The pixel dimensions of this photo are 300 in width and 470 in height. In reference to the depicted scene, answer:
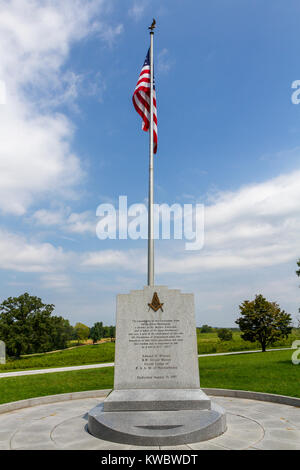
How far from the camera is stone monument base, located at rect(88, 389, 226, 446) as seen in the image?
5.77 metres

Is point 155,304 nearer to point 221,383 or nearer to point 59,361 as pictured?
point 221,383

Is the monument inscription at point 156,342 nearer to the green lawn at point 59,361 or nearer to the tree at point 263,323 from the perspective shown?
the green lawn at point 59,361

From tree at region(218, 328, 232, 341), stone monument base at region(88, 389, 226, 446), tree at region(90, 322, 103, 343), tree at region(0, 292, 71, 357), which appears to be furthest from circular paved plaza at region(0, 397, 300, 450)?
tree at region(90, 322, 103, 343)

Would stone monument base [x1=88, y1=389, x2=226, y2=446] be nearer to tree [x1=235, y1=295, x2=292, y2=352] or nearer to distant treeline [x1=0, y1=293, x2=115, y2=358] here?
tree [x1=235, y1=295, x2=292, y2=352]

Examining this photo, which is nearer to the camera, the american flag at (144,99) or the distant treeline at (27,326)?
the american flag at (144,99)

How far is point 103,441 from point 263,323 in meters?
29.9

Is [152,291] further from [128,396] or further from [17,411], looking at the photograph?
[17,411]

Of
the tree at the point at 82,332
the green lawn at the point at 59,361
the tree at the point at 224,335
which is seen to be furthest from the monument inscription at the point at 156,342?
the tree at the point at 82,332

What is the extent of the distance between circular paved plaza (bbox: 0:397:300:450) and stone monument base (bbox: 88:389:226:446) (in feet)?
0.44

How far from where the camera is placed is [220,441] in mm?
5879

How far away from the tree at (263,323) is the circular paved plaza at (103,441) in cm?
2522

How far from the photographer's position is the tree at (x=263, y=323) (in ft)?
107
